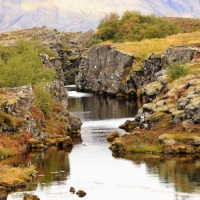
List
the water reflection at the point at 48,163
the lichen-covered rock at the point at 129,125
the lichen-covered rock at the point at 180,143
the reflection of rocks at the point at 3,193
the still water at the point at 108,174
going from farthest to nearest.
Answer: the lichen-covered rock at the point at 129,125
the lichen-covered rock at the point at 180,143
the water reflection at the point at 48,163
the still water at the point at 108,174
the reflection of rocks at the point at 3,193

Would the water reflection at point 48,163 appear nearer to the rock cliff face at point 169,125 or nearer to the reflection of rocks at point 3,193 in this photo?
the reflection of rocks at point 3,193

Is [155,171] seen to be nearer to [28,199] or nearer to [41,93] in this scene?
[28,199]

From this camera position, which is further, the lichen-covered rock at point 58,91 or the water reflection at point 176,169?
the lichen-covered rock at point 58,91

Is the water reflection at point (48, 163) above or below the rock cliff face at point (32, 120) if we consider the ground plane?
below

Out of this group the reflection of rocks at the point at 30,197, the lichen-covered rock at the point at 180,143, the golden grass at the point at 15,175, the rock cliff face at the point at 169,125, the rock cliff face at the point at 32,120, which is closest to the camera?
the reflection of rocks at the point at 30,197

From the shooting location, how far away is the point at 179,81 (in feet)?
521

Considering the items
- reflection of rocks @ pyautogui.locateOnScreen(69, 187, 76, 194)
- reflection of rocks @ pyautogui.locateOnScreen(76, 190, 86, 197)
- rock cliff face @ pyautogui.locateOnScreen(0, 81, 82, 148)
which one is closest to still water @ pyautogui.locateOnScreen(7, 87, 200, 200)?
reflection of rocks @ pyautogui.locateOnScreen(76, 190, 86, 197)

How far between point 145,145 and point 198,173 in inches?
935

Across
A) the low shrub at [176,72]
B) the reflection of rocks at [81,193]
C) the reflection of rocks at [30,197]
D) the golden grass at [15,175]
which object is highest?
the low shrub at [176,72]

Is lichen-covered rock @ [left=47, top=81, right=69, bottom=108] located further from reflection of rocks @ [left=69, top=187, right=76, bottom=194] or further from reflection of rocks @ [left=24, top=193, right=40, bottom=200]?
reflection of rocks @ [left=24, top=193, right=40, bottom=200]

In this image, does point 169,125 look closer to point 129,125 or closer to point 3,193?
point 129,125

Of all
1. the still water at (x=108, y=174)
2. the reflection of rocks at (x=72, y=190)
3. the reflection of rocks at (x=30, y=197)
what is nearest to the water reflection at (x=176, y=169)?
the still water at (x=108, y=174)

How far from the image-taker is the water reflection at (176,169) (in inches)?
3770

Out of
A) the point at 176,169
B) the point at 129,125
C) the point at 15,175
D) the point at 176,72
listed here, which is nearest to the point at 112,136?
the point at 129,125
